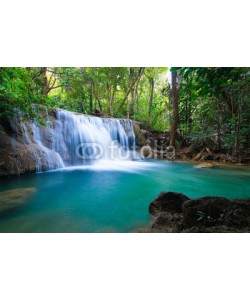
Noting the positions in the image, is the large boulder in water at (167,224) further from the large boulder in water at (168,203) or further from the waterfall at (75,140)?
the waterfall at (75,140)

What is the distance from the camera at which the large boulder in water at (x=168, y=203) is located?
9.14ft

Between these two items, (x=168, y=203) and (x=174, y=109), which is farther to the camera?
(x=174, y=109)

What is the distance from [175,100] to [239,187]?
724 cm

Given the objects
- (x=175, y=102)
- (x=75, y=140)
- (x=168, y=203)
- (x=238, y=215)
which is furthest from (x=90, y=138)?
(x=238, y=215)

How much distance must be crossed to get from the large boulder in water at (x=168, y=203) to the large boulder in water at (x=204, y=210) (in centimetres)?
54

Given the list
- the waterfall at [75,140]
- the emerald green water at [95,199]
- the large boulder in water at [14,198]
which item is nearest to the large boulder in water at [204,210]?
the emerald green water at [95,199]

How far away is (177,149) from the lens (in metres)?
11.5

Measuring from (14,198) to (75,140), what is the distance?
4.95m

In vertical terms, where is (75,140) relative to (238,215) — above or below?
above

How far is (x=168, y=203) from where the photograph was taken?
284 cm

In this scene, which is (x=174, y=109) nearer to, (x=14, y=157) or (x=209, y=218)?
Answer: (x=14, y=157)

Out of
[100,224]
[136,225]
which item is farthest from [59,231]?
[136,225]

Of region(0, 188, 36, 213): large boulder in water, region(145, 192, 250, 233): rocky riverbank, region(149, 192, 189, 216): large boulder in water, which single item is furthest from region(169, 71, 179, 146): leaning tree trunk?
region(145, 192, 250, 233): rocky riverbank

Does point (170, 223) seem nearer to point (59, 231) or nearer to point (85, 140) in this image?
point (59, 231)
